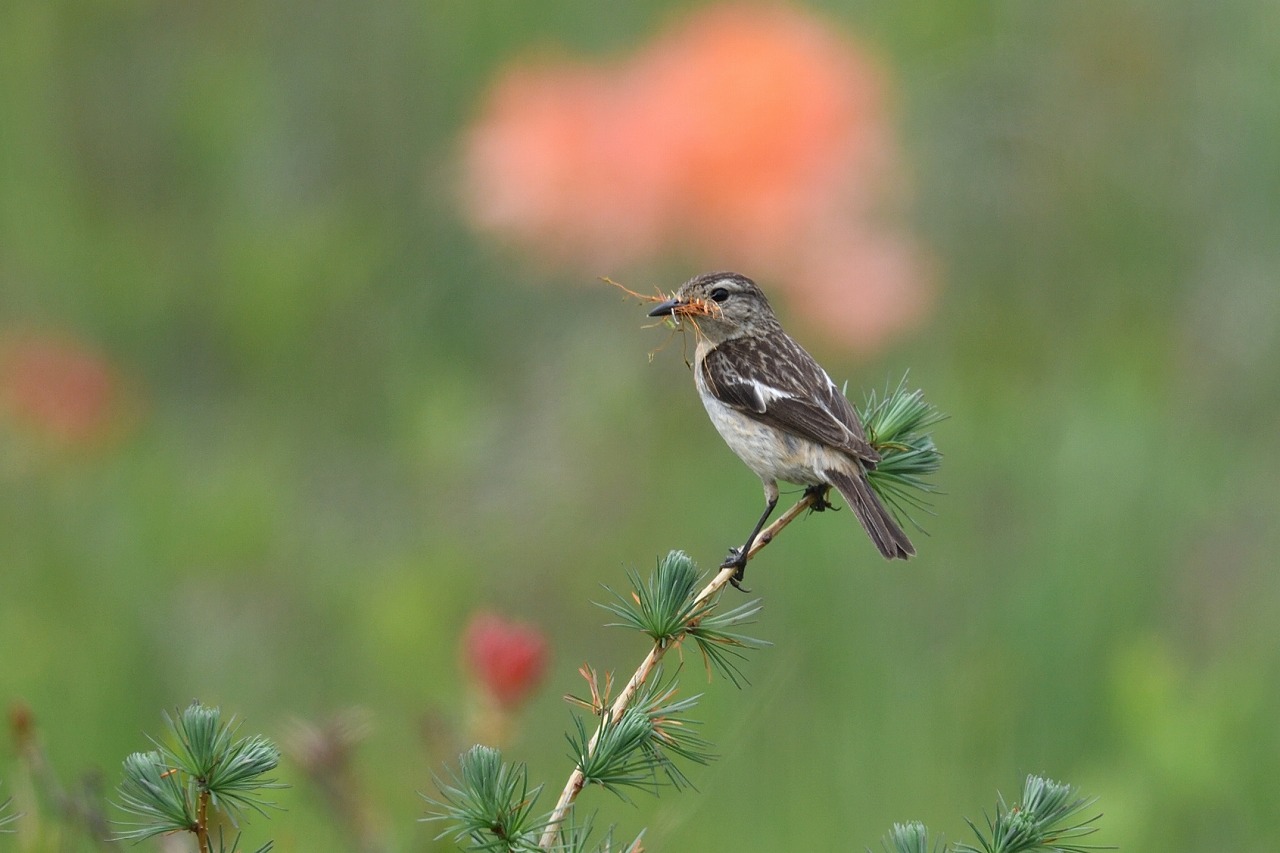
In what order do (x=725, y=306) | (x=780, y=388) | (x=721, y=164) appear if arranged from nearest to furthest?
(x=780, y=388) → (x=725, y=306) → (x=721, y=164)

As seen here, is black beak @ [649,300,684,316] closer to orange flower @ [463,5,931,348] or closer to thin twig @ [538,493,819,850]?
→ thin twig @ [538,493,819,850]

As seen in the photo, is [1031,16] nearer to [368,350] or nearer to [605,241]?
[605,241]

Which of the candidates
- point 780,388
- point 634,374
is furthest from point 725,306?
point 634,374

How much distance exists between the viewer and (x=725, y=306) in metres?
5.29

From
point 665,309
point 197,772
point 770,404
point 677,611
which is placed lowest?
point 197,772

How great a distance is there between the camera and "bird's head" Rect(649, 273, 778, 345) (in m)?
4.97

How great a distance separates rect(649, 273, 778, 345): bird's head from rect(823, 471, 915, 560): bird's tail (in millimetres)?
715

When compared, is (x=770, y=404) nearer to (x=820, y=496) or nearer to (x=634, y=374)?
(x=820, y=496)

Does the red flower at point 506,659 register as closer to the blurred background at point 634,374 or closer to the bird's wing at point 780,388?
the bird's wing at point 780,388

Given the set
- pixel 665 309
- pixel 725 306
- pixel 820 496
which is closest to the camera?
pixel 820 496

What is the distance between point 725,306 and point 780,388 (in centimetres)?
49

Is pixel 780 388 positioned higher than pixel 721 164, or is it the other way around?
pixel 721 164

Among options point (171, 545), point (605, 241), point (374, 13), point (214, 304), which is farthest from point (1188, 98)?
point (171, 545)

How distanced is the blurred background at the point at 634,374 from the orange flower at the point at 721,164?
0.08 feet
